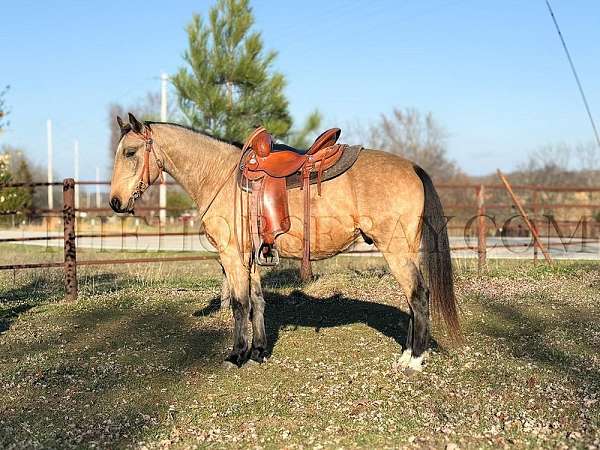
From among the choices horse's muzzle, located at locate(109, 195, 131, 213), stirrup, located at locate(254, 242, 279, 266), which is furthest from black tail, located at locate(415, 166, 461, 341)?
horse's muzzle, located at locate(109, 195, 131, 213)

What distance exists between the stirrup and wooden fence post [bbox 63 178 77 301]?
4015mm

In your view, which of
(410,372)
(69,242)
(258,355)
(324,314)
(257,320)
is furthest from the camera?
(69,242)

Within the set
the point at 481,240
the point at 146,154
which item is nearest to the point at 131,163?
the point at 146,154

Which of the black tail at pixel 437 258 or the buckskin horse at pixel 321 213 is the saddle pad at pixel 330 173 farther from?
the black tail at pixel 437 258

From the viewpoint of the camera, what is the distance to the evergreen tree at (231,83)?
816 inches

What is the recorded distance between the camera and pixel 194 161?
5570mm

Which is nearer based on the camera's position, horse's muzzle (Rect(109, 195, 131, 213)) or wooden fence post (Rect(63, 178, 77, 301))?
horse's muzzle (Rect(109, 195, 131, 213))

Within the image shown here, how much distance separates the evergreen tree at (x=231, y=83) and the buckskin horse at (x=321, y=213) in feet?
49.4

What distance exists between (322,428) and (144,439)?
45.5 inches

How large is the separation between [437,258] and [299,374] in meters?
1.58

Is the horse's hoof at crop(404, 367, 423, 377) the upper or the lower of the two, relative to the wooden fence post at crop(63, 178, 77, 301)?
lower

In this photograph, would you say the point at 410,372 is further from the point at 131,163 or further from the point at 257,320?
the point at 131,163

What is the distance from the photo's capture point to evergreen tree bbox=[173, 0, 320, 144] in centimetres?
2072

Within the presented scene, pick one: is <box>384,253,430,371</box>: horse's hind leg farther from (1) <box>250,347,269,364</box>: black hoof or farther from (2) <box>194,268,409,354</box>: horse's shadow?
(1) <box>250,347,269,364</box>: black hoof
